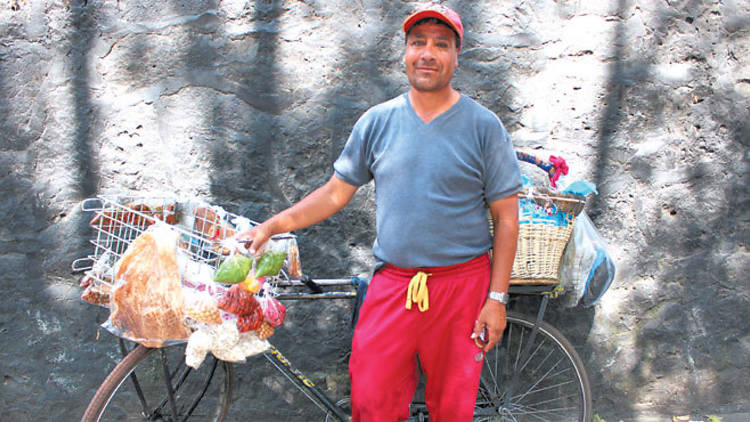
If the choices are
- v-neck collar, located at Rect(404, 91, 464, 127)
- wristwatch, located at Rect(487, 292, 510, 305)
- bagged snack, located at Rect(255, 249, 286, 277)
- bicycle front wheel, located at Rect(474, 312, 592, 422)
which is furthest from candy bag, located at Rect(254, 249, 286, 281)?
bicycle front wheel, located at Rect(474, 312, 592, 422)

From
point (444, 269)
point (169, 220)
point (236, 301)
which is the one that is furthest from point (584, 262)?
point (169, 220)

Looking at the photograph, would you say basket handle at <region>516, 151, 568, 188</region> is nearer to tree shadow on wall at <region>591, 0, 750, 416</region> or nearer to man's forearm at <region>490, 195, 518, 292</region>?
man's forearm at <region>490, 195, 518, 292</region>

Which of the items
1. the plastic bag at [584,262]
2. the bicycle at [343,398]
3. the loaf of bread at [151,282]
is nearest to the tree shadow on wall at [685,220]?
the bicycle at [343,398]

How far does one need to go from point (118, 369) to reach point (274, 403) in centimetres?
113

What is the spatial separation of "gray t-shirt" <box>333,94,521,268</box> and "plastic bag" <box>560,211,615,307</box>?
64 centimetres

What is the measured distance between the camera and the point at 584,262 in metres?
2.64

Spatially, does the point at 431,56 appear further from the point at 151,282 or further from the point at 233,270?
the point at 151,282

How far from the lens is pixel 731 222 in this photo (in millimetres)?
3301

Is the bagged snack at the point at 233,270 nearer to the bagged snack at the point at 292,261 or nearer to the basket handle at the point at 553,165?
the bagged snack at the point at 292,261

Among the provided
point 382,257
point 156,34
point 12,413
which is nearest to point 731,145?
point 382,257

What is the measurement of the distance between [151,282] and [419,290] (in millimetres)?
991

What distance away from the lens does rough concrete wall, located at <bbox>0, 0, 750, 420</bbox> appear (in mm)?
3062

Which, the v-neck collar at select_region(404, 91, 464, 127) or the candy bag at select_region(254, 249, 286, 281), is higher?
the v-neck collar at select_region(404, 91, 464, 127)

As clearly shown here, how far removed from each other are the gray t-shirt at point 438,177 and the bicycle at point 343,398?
0.53 m
